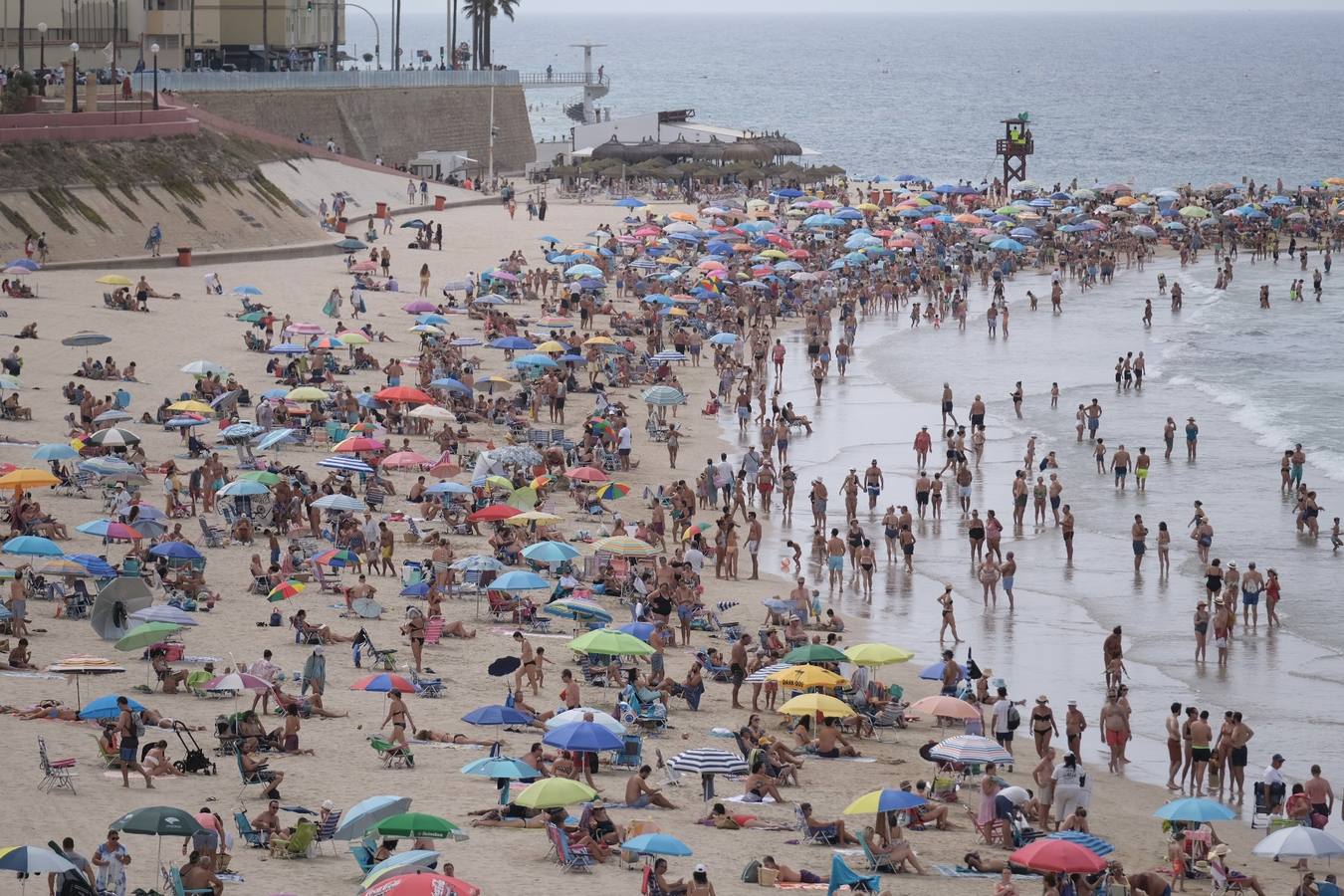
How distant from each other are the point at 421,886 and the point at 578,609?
8470 mm

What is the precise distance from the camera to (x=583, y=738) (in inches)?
594

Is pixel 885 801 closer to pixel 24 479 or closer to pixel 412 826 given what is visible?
pixel 412 826

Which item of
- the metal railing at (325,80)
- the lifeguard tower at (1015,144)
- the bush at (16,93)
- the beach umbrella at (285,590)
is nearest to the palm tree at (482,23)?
the metal railing at (325,80)

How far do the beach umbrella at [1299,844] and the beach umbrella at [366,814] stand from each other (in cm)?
669

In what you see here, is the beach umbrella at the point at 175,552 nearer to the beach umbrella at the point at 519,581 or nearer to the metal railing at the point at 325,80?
the beach umbrella at the point at 519,581

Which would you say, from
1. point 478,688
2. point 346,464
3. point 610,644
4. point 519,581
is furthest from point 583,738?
point 346,464

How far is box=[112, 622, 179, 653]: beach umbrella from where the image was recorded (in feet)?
56.4

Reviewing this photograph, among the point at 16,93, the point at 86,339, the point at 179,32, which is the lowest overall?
the point at 86,339

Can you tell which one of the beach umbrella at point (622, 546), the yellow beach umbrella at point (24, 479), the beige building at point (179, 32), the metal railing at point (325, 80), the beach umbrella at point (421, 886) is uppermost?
the beige building at point (179, 32)

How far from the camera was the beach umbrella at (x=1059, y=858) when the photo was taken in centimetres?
1330

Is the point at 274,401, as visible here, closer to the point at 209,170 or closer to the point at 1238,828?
the point at 1238,828

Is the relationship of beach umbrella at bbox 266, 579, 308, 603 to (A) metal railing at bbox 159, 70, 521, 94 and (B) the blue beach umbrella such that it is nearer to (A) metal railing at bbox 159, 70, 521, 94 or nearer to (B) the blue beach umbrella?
(B) the blue beach umbrella

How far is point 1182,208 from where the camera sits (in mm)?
64188

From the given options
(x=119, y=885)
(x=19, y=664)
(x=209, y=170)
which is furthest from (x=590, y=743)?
(x=209, y=170)
